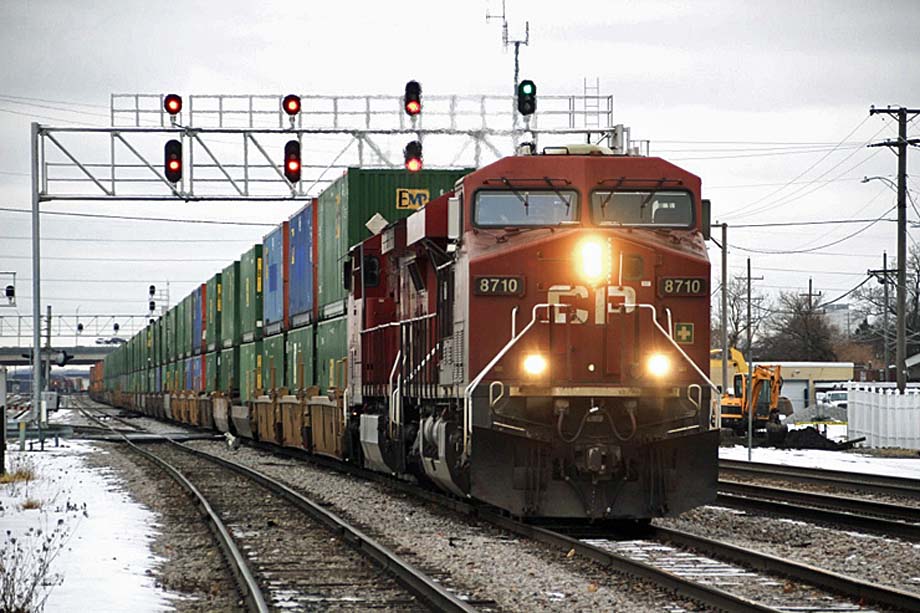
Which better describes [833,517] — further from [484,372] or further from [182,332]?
[182,332]

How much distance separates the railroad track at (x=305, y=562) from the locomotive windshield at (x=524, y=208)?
3.51 metres

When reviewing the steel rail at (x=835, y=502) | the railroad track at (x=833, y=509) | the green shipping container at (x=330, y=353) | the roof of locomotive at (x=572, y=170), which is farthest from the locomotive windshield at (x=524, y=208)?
Result: the green shipping container at (x=330, y=353)

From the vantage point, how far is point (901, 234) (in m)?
40.2

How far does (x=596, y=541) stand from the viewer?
1389 cm

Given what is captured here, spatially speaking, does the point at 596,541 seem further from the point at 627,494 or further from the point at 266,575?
the point at 266,575

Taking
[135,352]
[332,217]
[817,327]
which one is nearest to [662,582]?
[332,217]

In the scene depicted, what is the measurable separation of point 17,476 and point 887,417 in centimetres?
2300

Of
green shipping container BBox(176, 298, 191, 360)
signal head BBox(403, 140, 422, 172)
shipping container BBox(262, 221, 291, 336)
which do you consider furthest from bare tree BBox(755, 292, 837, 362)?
signal head BBox(403, 140, 422, 172)

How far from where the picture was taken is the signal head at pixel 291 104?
27484 millimetres

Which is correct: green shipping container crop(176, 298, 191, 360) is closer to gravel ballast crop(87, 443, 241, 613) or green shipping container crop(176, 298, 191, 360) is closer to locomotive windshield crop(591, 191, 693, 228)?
gravel ballast crop(87, 443, 241, 613)

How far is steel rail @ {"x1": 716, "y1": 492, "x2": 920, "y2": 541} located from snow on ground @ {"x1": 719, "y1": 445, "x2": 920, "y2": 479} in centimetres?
732

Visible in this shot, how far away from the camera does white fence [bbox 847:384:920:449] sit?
35969mm

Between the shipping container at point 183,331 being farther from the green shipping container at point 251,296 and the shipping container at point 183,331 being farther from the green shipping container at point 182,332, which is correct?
the green shipping container at point 251,296

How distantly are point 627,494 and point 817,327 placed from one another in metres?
96.0
